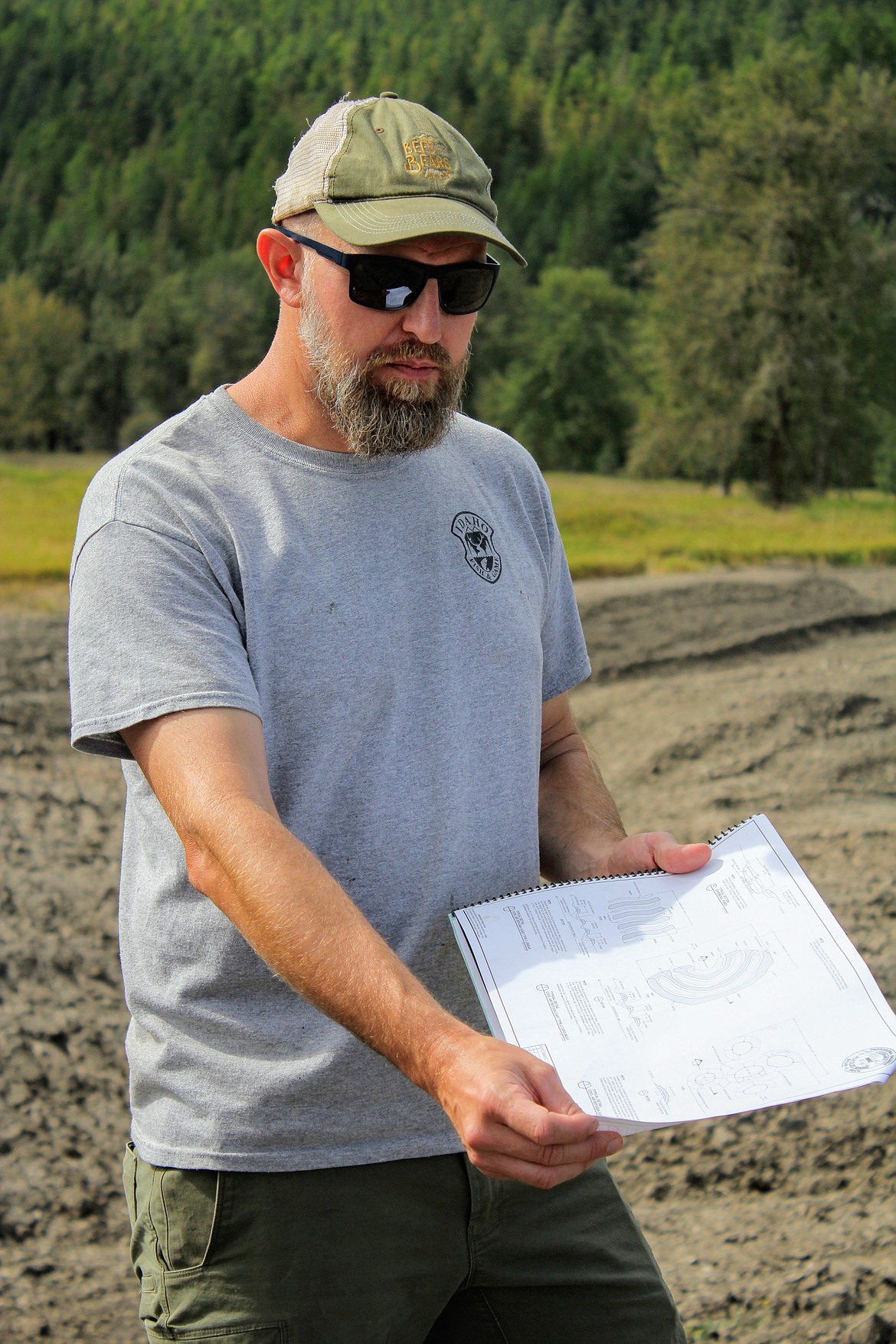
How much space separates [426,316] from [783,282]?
17.5 m

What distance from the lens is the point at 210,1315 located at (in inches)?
66.7

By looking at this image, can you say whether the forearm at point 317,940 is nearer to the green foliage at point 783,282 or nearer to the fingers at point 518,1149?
the fingers at point 518,1149

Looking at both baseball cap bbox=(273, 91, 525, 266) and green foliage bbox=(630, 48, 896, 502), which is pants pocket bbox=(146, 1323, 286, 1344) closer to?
baseball cap bbox=(273, 91, 525, 266)

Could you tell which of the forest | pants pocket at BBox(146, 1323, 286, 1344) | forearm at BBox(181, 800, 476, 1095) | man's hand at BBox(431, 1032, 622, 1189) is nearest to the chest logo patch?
forearm at BBox(181, 800, 476, 1095)

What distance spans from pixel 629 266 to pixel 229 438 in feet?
65.8

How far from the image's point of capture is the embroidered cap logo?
1782 mm

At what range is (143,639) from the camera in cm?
155

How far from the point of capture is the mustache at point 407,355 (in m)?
1.82

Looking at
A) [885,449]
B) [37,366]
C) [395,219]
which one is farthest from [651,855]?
[37,366]

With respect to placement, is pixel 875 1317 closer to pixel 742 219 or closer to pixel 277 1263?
pixel 277 1263

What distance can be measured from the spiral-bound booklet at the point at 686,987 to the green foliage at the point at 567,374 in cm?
2111

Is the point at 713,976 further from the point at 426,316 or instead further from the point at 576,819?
the point at 426,316

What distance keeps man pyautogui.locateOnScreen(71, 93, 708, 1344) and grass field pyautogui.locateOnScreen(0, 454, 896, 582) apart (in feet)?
49.7

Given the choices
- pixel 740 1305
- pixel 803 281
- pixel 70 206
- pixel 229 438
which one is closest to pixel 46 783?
pixel 740 1305
